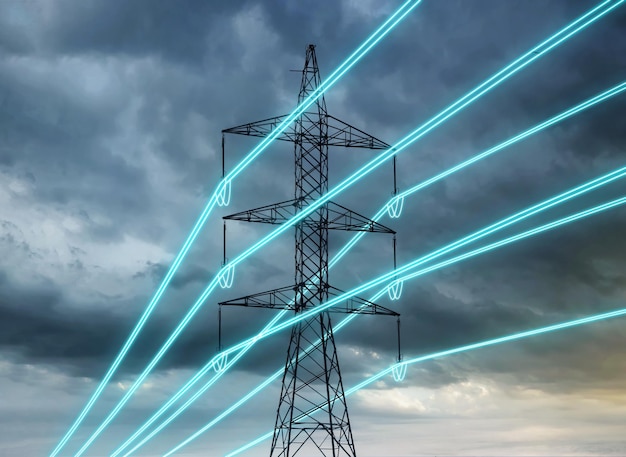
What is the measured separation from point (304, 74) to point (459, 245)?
19.7 metres

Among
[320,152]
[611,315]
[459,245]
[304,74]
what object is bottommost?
[611,315]

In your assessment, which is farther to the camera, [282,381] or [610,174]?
[282,381]

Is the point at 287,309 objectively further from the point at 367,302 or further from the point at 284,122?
the point at 284,122

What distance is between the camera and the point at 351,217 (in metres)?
48.2

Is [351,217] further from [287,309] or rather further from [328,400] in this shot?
[328,400]

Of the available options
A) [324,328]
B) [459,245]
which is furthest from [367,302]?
[459,245]

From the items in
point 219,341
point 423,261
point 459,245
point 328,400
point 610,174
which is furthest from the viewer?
point 219,341

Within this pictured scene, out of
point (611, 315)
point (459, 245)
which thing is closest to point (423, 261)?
point (459, 245)

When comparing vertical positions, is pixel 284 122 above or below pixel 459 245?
above

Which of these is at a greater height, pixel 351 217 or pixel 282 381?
pixel 351 217

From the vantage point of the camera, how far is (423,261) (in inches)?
1494

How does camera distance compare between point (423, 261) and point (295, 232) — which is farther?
point (295, 232)

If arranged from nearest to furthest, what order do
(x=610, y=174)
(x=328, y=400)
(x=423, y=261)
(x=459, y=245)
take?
(x=610, y=174)
(x=459, y=245)
(x=423, y=261)
(x=328, y=400)

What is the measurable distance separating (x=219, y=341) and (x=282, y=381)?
14.8 ft
